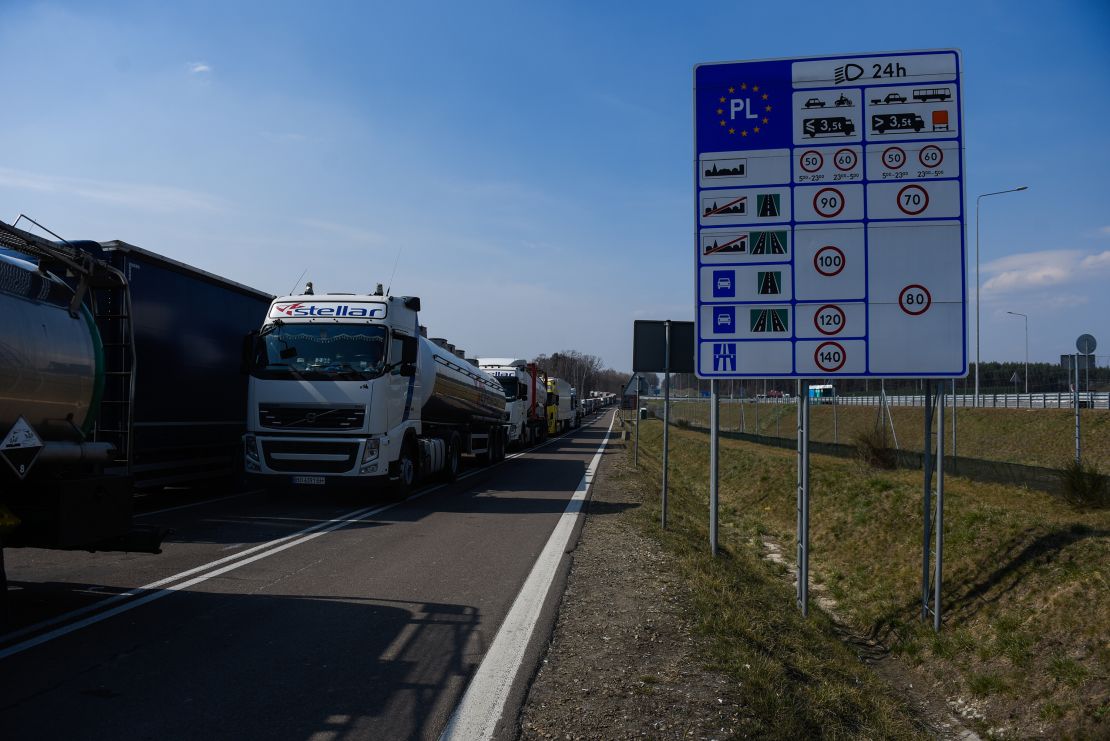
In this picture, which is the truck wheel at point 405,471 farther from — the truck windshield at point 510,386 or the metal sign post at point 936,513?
the truck windshield at point 510,386

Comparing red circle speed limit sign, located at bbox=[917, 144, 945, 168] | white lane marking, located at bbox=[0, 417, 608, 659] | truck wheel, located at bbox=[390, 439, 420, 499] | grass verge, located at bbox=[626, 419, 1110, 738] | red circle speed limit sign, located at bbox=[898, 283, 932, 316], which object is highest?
red circle speed limit sign, located at bbox=[917, 144, 945, 168]

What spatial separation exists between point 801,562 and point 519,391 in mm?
26647

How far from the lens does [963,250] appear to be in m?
7.26

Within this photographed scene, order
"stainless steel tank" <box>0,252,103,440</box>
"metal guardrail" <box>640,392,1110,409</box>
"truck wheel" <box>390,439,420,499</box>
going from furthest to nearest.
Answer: "metal guardrail" <box>640,392,1110,409</box>
"truck wheel" <box>390,439,420,499</box>
"stainless steel tank" <box>0,252,103,440</box>

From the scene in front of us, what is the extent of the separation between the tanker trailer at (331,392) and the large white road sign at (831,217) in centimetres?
683

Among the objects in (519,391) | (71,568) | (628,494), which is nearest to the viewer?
(71,568)

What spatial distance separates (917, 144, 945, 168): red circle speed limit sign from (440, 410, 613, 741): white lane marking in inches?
204

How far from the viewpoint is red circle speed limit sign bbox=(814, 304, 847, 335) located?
298 inches

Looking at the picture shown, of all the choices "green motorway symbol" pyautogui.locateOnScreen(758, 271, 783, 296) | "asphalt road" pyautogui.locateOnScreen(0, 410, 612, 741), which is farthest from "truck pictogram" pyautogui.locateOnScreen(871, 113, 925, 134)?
"asphalt road" pyautogui.locateOnScreen(0, 410, 612, 741)

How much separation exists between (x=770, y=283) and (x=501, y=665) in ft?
15.0

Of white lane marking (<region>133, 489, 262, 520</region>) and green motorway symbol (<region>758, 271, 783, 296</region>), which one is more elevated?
green motorway symbol (<region>758, 271, 783, 296</region>)

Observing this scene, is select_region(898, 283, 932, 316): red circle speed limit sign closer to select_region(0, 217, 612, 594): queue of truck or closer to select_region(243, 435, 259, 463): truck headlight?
select_region(0, 217, 612, 594): queue of truck

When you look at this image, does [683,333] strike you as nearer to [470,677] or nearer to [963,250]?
[963,250]

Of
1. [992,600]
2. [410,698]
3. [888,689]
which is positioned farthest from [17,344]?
[992,600]
